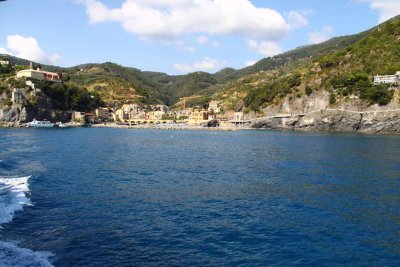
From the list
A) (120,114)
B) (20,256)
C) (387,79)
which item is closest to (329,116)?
(387,79)

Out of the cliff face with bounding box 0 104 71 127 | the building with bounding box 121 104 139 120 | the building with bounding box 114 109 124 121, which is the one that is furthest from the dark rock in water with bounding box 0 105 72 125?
the building with bounding box 121 104 139 120

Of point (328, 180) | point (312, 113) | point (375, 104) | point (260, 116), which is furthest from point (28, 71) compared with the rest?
point (328, 180)

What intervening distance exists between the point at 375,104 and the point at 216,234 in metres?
95.0

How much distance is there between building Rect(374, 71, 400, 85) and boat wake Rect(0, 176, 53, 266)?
96.0 meters

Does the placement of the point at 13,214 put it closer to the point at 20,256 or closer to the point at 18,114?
the point at 20,256

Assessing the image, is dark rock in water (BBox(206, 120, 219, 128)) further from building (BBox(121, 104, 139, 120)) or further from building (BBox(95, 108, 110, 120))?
building (BBox(95, 108, 110, 120))

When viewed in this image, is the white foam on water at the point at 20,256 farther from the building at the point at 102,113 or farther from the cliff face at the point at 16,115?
the building at the point at 102,113

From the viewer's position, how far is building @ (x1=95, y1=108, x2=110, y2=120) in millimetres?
171863

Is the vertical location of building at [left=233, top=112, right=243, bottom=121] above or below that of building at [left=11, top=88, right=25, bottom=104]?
below

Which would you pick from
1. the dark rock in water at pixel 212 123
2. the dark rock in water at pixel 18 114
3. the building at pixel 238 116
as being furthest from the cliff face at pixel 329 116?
the dark rock in water at pixel 18 114

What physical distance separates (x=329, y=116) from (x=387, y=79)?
57.1 feet

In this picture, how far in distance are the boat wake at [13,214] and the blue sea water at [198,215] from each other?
5 centimetres

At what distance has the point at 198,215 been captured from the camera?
1894 centimetres

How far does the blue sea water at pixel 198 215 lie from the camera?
13859 mm
